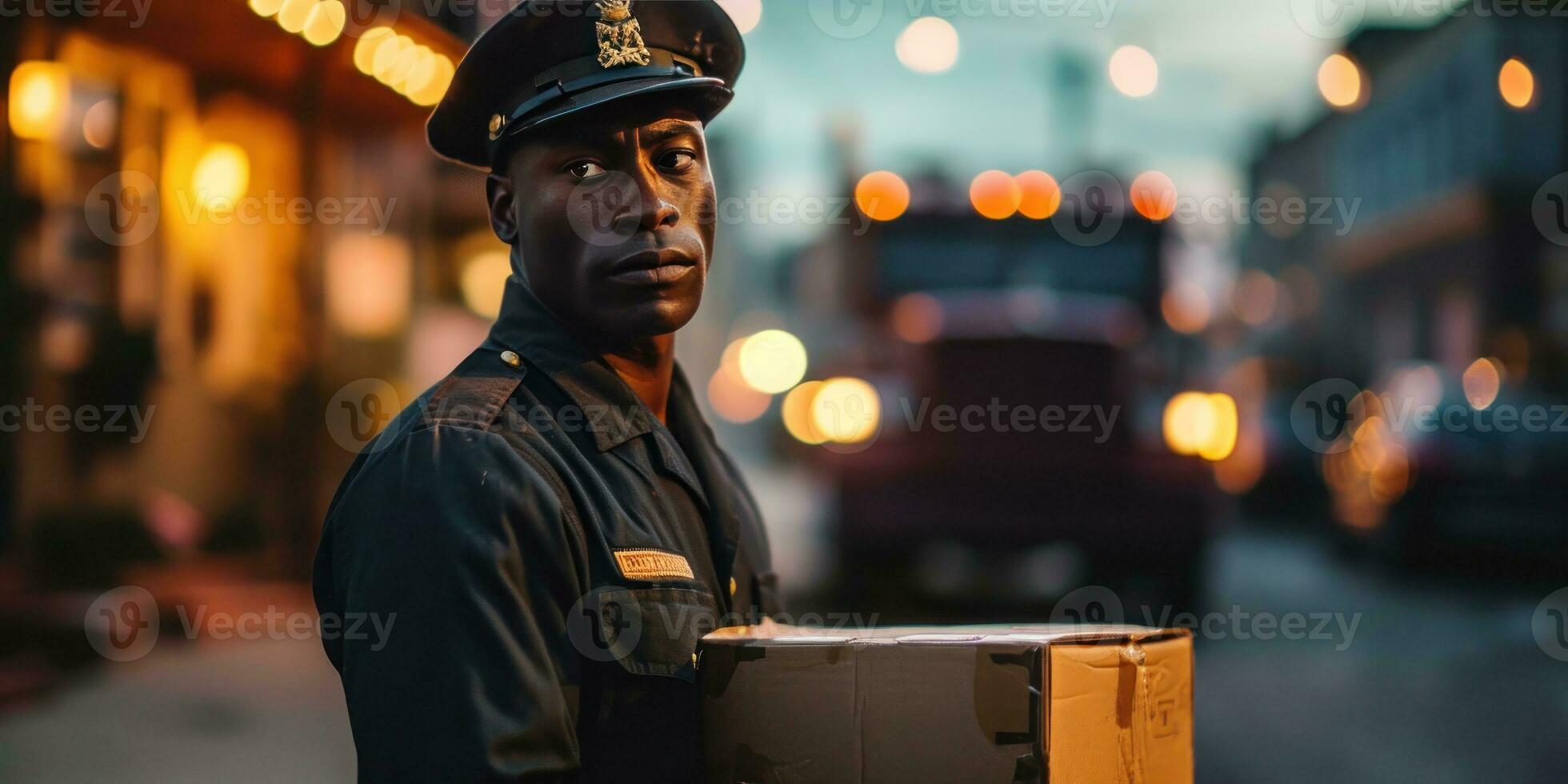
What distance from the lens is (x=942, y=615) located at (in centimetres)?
934

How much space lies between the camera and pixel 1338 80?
1084 cm

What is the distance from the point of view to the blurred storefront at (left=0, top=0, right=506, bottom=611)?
779 cm

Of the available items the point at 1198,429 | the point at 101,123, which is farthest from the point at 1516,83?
the point at 101,123

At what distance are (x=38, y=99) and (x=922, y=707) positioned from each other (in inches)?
300

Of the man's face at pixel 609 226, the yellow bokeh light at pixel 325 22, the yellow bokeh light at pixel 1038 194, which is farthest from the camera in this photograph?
the yellow bokeh light at pixel 1038 194

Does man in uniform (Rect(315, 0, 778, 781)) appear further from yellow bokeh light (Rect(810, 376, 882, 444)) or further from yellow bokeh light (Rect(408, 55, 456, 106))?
yellow bokeh light (Rect(408, 55, 456, 106))

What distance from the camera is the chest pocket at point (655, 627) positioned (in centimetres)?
184

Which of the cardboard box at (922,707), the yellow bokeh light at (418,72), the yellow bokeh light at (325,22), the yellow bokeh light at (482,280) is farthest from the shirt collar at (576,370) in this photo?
the yellow bokeh light at (482,280)

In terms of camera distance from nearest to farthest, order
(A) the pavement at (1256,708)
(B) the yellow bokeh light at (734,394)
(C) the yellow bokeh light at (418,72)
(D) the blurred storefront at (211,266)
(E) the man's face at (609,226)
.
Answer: (E) the man's face at (609,226) < (A) the pavement at (1256,708) < (D) the blurred storefront at (211,266) < (C) the yellow bokeh light at (418,72) < (B) the yellow bokeh light at (734,394)

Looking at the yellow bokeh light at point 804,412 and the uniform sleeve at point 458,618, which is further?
the yellow bokeh light at point 804,412

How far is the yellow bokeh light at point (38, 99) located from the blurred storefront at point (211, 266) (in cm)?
2

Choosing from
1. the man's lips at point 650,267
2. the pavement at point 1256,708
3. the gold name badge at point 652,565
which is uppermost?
the man's lips at point 650,267

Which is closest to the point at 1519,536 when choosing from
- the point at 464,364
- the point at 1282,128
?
the point at 464,364

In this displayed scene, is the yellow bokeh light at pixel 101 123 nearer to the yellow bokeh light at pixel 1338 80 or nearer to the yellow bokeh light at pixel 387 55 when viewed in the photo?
the yellow bokeh light at pixel 387 55
